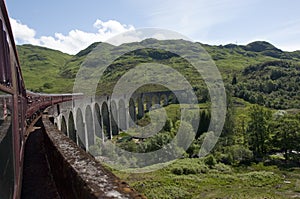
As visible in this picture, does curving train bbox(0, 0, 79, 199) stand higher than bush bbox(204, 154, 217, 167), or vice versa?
curving train bbox(0, 0, 79, 199)

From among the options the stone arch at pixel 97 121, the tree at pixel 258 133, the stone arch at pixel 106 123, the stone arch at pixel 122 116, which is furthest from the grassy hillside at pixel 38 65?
the tree at pixel 258 133

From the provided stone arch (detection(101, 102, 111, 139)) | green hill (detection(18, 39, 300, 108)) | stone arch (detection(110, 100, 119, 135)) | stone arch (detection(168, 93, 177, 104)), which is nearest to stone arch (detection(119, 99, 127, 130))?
stone arch (detection(110, 100, 119, 135))

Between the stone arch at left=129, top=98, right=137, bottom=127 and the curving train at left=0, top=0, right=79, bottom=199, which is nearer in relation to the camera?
the curving train at left=0, top=0, right=79, bottom=199

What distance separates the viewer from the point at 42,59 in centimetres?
16488

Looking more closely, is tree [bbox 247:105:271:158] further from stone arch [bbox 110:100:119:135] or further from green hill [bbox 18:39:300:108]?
green hill [bbox 18:39:300:108]

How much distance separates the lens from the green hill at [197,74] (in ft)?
263

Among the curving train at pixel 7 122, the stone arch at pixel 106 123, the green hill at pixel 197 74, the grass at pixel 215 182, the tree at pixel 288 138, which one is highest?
the green hill at pixel 197 74

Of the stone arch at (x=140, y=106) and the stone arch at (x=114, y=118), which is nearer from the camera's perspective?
the stone arch at (x=114, y=118)

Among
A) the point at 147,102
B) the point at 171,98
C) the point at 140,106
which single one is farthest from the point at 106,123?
the point at 171,98

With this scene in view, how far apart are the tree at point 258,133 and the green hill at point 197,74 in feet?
101

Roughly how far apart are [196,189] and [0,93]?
22442mm

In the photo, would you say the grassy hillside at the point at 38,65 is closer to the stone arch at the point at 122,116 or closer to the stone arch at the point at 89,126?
the stone arch at the point at 122,116

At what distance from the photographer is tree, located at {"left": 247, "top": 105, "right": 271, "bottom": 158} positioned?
3634 centimetres

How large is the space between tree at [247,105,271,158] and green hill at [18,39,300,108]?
101 ft
